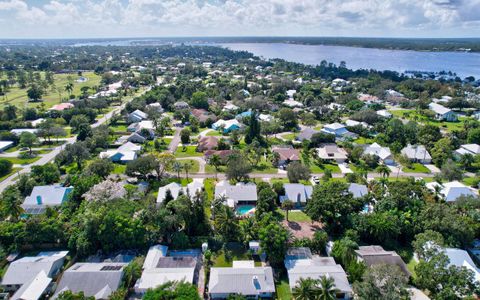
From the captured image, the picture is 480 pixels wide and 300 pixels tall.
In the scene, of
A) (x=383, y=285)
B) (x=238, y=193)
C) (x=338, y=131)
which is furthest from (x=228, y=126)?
(x=383, y=285)

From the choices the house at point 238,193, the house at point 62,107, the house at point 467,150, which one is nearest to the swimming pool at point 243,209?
the house at point 238,193

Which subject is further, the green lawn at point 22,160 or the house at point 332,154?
the house at point 332,154

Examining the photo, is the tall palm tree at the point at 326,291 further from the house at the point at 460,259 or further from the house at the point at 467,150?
the house at the point at 467,150

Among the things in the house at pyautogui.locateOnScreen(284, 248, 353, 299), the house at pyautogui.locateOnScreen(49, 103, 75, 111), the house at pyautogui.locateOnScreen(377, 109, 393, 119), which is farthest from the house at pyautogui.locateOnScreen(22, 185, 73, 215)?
the house at pyautogui.locateOnScreen(377, 109, 393, 119)

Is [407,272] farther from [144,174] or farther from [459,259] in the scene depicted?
[144,174]

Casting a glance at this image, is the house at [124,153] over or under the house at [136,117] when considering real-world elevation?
under

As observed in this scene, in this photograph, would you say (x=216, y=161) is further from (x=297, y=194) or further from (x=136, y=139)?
(x=136, y=139)
